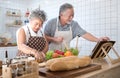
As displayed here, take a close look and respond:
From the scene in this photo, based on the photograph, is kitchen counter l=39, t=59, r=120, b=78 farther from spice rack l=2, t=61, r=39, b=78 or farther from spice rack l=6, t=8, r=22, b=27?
spice rack l=6, t=8, r=22, b=27

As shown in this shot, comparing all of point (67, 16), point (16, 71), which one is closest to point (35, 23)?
point (67, 16)

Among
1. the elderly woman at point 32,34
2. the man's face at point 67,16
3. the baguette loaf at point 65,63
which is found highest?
the man's face at point 67,16

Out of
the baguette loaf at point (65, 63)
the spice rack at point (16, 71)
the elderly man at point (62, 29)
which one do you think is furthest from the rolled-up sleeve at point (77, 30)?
the spice rack at point (16, 71)

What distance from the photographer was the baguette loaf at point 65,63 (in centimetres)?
81

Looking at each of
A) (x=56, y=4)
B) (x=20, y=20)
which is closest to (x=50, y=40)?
(x=56, y=4)

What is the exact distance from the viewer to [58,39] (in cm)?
149

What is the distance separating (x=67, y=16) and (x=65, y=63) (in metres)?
0.84

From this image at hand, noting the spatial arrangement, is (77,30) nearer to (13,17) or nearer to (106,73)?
(106,73)

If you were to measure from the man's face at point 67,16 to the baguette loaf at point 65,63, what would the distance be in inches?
28.8

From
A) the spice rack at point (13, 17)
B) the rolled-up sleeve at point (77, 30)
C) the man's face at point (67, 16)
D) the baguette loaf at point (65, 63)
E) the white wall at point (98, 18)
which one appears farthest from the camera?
the spice rack at point (13, 17)

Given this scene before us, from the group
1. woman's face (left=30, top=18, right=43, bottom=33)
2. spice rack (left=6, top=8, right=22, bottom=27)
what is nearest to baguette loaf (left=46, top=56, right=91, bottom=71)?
woman's face (left=30, top=18, right=43, bottom=33)

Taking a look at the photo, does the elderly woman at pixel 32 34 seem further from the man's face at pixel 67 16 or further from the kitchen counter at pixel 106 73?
the kitchen counter at pixel 106 73

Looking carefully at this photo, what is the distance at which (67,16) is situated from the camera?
1.59 meters

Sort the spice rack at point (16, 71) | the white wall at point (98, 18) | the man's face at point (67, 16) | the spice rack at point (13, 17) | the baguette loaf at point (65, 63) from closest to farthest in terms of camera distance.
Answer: the spice rack at point (16, 71) < the baguette loaf at point (65, 63) < the man's face at point (67, 16) < the white wall at point (98, 18) < the spice rack at point (13, 17)
